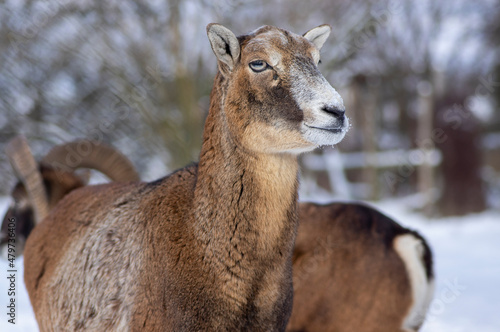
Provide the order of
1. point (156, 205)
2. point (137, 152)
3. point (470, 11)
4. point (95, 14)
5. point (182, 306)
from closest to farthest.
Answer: point (182, 306) < point (156, 205) < point (95, 14) < point (137, 152) < point (470, 11)

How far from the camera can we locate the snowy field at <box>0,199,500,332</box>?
5.61 metres

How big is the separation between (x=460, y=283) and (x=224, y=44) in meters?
5.55

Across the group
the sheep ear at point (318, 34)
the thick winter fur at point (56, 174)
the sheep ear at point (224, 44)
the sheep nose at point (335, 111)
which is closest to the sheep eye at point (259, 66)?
the sheep ear at point (224, 44)

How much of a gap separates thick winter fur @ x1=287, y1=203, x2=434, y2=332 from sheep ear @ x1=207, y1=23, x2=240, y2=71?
2072 millimetres

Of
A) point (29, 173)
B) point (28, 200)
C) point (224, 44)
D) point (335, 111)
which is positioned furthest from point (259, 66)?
point (28, 200)

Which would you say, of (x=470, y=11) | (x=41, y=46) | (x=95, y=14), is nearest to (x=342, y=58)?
(x=95, y=14)

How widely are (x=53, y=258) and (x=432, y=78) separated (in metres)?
13.7

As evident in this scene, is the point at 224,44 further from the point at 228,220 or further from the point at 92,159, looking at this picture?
the point at 92,159

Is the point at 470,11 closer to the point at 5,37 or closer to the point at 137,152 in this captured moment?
the point at 137,152

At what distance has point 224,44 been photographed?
9.73ft

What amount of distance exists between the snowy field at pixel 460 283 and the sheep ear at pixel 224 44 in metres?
3.98

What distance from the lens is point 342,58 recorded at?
10234mm

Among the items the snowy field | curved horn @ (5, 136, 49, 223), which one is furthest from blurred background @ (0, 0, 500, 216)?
curved horn @ (5, 136, 49, 223)

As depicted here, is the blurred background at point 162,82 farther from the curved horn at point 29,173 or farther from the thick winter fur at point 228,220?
the thick winter fur at point 228,220
